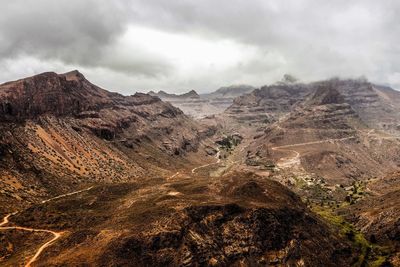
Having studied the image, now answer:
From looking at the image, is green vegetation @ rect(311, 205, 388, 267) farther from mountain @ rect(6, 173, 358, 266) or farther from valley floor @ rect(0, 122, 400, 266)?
mountain @ rect(6, 173, 358, 266)

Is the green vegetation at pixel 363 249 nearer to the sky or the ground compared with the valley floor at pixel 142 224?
nearer to the ground

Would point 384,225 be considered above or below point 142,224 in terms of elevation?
below

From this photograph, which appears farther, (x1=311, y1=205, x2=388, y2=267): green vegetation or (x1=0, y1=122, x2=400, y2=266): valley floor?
(x1=311, y1=205, x2=388, y2=267): green vegetation

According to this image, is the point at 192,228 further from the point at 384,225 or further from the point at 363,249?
the point at 384,225

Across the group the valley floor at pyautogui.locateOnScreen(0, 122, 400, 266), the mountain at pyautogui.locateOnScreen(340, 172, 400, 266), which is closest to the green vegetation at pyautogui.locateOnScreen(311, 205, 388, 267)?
the valley floor at pyautogui.locateOnScreen(0, 122, 400, 266)

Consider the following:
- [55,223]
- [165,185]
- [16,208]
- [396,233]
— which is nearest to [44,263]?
[55,223]

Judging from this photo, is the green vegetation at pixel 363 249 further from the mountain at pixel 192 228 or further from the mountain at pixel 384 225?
the mountain at pixel 192 228

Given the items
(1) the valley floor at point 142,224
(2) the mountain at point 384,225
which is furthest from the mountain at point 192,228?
(2) the mountain at point 384,225

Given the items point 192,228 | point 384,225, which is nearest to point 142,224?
point 192,228

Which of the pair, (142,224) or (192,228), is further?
(142,224)

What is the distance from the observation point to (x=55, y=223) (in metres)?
141

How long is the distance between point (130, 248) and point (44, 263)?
22895 mm

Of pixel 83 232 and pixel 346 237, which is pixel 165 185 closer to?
pixel 83 232

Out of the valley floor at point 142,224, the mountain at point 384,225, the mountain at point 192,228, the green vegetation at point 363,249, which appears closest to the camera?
the valley floor at point 142,224
